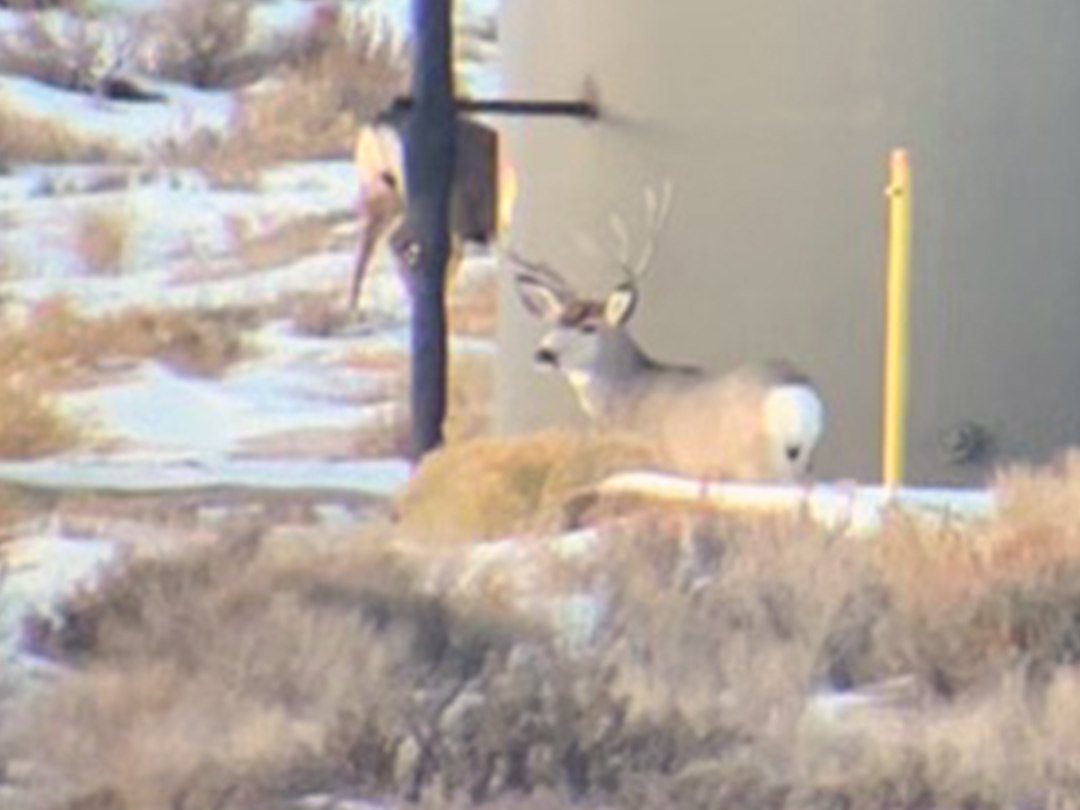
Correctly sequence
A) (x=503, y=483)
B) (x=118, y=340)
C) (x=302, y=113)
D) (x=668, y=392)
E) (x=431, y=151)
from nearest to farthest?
1. (x=503, y=483)
2. (x=431, y=151)
3. (x=668, y=392)
4. (x=118, y=340)
5. (x=302, y=113)

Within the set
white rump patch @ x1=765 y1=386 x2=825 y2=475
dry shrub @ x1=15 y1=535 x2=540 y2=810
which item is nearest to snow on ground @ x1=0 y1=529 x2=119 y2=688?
dry shrub @ x1=15 y1=535 x2=540 y2=810

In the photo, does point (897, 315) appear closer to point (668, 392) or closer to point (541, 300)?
point (668, 392)

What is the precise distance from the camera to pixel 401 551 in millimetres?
5379

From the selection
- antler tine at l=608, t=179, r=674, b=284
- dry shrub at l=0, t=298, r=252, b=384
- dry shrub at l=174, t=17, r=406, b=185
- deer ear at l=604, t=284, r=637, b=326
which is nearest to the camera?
deer ear at l=604, t=284, r=637, b=326

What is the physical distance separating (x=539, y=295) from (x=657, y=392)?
0.44 m

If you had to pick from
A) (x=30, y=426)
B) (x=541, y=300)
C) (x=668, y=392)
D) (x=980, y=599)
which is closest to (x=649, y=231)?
(x=541, y=300)

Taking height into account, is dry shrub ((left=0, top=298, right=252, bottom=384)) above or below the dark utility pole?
below

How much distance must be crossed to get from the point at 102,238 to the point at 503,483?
10372 mm

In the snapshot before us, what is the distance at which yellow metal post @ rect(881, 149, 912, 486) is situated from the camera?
239 inches

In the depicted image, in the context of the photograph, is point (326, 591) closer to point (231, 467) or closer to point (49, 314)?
point (231, 467)

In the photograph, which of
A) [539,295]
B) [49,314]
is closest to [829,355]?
[539,295]

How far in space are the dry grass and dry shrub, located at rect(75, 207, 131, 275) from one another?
10736 millimetres

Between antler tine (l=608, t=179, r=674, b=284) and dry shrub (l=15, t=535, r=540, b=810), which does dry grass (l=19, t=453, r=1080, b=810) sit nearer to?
dry shrub (l=15, t=535, r=540, b=810)

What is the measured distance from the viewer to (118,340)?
15.3 m
